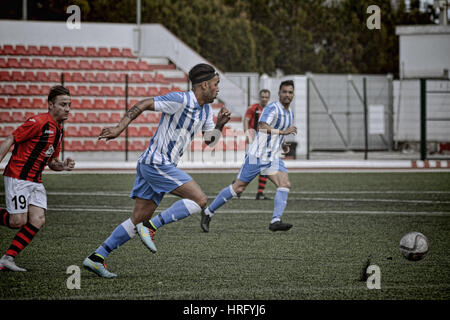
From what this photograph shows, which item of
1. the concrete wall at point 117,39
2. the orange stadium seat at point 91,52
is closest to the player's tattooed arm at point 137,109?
the concrete wall at point 117,39

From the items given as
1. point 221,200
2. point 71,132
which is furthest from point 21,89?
point 221,200

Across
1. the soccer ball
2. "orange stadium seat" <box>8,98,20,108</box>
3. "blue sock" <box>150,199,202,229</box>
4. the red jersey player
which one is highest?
"orange stadium seat" <box>8,98,20,108</box>

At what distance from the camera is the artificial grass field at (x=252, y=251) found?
255 inches

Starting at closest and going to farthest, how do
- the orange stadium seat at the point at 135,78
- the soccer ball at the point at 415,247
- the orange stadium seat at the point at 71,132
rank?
the soccer ball at the point at 415,247
the orange stadium seat at the point at 71,132
the orange stadium seat at the point at 135,78

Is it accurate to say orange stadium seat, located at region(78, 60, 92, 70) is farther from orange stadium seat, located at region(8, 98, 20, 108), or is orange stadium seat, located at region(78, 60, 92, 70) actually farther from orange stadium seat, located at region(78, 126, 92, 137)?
orange stadium seat, located at region(78, 126, 92, 137)

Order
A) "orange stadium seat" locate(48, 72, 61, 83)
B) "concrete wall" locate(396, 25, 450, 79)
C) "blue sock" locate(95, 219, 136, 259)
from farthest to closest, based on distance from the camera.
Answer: "concrete wall" locate(396, 25, 450, 79)
"orange stadium seat" locate(48, 72, 61, 83)
"blue sock" locate(95, 219, 136, 259)

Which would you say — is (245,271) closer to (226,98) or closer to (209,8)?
(226,98)

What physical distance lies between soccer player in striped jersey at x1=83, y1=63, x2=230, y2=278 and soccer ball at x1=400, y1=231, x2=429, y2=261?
2.12 meters

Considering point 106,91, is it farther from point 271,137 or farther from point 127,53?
point 271,137

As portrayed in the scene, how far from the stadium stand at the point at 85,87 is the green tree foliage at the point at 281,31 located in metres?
12.1

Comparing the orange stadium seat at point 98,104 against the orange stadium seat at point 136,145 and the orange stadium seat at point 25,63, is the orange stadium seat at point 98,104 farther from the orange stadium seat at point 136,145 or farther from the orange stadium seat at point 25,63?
the orange stadium seat at point 25,63

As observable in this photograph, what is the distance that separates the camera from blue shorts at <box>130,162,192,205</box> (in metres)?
7.16

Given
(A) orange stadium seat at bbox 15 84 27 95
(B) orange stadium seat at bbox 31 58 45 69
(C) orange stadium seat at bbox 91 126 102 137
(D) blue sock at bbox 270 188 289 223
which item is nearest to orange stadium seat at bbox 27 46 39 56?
(B) orange stadium seat at bbox 31 58 45 69

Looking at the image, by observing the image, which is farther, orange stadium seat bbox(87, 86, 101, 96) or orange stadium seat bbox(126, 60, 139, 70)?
orange stadium seat bbox(126, 60, 139, 70)
